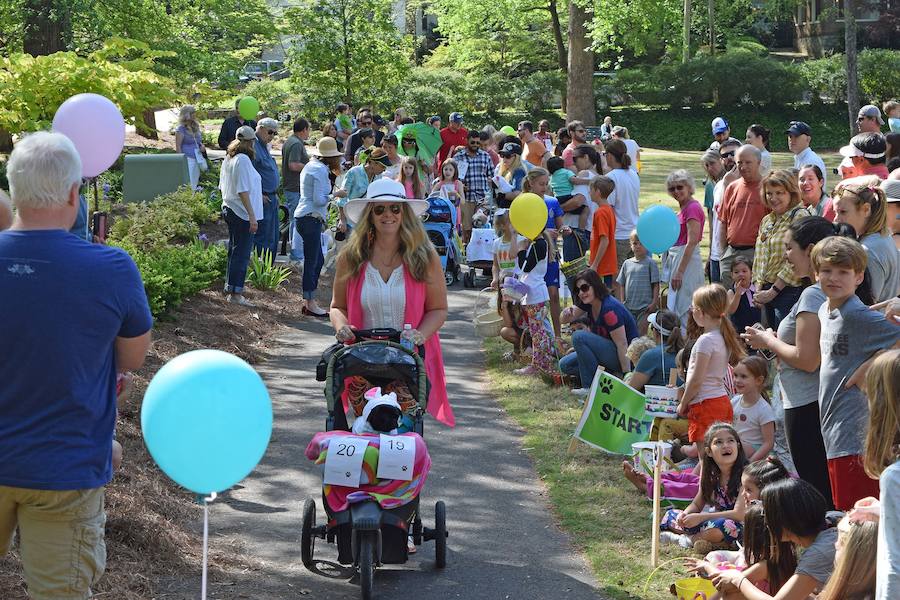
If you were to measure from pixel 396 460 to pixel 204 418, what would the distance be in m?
1.87

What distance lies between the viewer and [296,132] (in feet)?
51.8

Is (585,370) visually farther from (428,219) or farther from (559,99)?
(559,99)

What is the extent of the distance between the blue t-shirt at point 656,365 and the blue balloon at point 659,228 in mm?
1666

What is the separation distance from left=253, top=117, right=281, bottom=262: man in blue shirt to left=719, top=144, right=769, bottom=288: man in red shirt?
19.5ft

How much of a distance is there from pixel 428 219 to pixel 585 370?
5.96m

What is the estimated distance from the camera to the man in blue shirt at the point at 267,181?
46.9ft

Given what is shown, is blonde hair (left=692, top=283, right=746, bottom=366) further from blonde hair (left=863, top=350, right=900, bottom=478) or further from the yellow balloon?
blonde hair (left=863, top=350, right=900, bottom=478)

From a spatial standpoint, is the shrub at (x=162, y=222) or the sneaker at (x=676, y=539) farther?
the shrub at (x=162, y=222)

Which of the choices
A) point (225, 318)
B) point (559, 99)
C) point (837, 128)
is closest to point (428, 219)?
point (225, 318)

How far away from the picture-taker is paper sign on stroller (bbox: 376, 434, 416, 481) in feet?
19.2

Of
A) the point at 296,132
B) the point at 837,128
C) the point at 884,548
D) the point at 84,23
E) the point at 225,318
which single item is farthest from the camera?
the point at 837,128

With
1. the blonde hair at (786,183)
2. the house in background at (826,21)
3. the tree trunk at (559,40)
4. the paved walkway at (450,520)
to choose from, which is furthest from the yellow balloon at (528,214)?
the house in background at (826,21)

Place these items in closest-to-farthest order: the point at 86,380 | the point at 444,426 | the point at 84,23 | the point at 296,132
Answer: the point at 86,380 → the point at 444,426 → the point at 296,132 → the point at 84,23

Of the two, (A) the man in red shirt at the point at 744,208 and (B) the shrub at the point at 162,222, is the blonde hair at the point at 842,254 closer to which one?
(A) the man in red shirt at the point at 744,208
